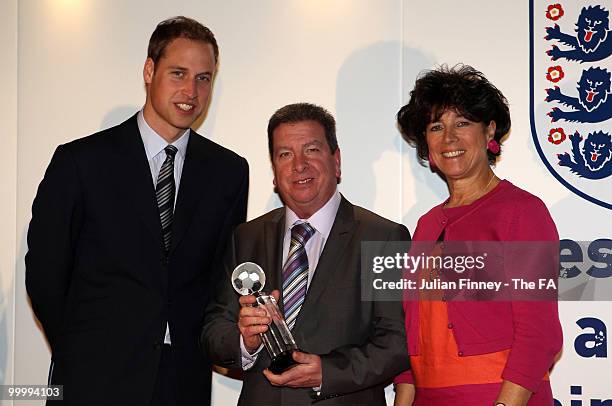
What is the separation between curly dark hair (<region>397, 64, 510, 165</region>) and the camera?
287 centimetres

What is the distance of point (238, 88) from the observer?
3773mm

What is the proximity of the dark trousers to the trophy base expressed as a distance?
1.78ft

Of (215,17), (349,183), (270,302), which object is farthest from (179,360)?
(215,17)

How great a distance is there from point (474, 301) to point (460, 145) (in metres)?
0.56

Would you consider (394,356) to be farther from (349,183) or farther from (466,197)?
(349,183)

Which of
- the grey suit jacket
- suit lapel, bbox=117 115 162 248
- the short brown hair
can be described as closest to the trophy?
the grey suit jacket

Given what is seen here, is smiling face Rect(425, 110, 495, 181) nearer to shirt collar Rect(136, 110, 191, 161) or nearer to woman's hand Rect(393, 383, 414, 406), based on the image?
woman's hand Rect(393, 383, 414, 406)

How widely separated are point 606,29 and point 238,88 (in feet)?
5.45

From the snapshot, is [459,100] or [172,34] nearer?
[459,100]

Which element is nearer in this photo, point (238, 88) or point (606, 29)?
point (606, 29)

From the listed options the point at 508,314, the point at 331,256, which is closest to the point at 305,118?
the point at 331,256

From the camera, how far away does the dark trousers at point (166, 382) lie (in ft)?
9.39

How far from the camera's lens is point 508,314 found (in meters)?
2.66

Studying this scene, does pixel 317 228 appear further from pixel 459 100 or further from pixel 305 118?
pixel 459 100
